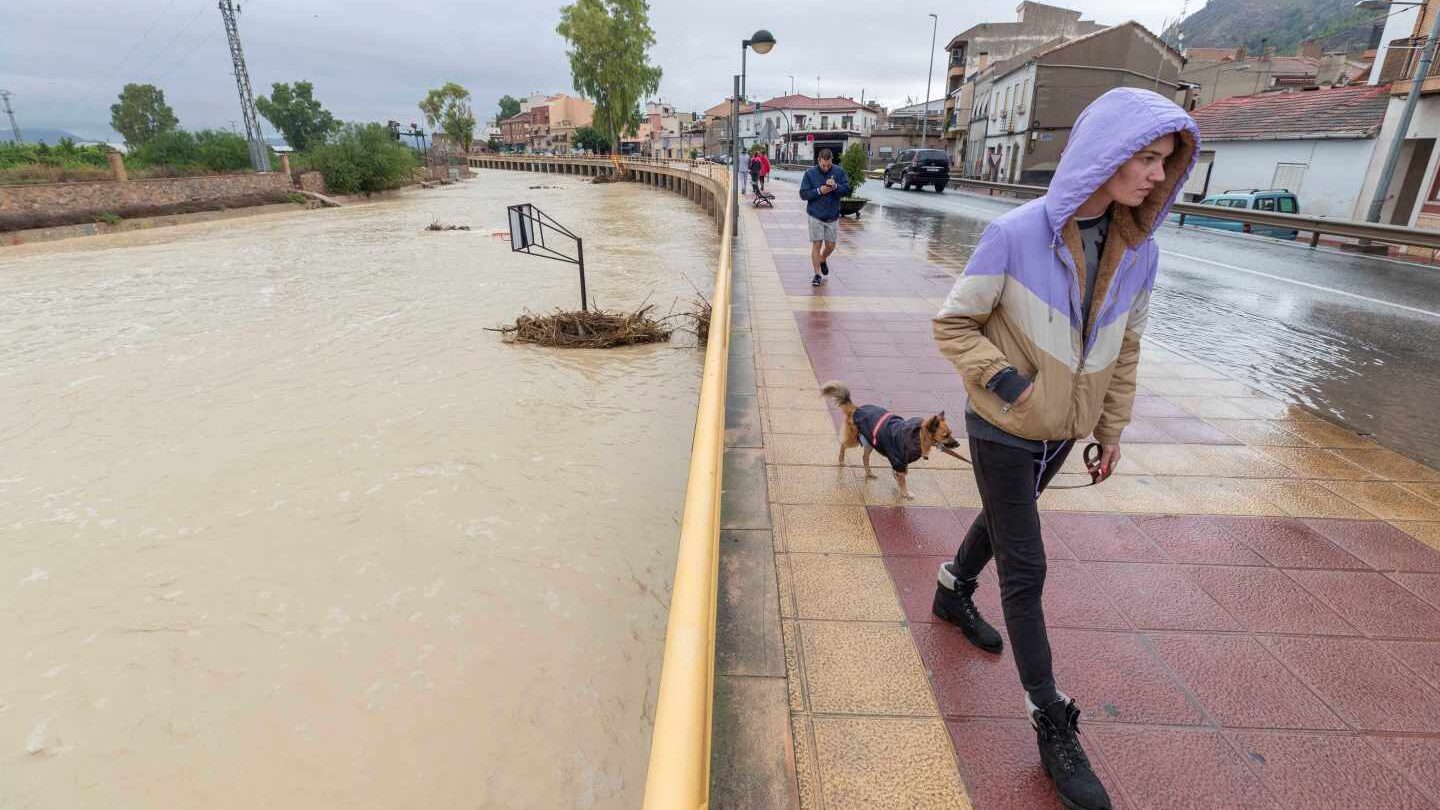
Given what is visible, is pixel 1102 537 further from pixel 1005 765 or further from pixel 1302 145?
pixel 1302 145

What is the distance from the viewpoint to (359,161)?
3616 cm

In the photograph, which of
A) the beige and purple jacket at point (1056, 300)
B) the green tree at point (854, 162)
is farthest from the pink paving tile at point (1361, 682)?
the green tree at point (854, 162)

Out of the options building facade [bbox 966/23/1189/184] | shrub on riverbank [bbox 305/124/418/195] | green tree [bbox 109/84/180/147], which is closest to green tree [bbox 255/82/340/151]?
green tree [bbox 109/84/180/147]

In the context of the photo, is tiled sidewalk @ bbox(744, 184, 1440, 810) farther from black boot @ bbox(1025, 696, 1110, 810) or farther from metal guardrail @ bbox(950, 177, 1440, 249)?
metal guardrail @ bbox(950, 177, 1440, 249)

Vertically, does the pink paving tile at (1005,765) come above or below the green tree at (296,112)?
below

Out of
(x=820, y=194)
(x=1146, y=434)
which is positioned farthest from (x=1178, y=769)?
(x=820, y=194)

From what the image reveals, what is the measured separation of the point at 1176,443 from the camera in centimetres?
426

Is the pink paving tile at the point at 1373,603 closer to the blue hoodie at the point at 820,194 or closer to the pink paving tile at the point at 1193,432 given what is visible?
the pink paving tile at the point at 1193,432

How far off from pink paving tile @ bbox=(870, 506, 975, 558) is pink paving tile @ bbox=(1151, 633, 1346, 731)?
2.90 ft

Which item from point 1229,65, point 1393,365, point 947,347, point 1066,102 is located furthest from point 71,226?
point 1229,65

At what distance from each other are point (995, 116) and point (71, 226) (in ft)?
141

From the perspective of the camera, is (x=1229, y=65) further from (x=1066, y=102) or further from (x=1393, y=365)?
(x=1393, y=365)

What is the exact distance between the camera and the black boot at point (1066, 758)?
1.82 metres

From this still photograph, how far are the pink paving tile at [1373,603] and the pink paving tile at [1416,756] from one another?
0.57 metres
